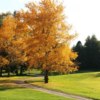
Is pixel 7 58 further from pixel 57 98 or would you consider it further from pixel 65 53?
pixel 57 98

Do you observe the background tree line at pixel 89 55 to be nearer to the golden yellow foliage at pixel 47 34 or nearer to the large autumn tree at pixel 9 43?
the large autumn tree at pixel 9 43

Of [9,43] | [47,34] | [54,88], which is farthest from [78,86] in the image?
[9,43]

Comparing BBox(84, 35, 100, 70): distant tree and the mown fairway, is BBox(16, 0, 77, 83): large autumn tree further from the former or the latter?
BBox(84, 35, 100, 70): distant tree

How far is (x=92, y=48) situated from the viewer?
95.3 metres

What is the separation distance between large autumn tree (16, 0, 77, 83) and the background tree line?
51.2 meters

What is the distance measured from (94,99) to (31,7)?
659 inches

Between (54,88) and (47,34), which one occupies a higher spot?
(47,34)

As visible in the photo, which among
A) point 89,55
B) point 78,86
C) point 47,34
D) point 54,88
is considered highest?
point 89,55

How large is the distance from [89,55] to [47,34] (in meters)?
53.1

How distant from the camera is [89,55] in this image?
94.8 meters

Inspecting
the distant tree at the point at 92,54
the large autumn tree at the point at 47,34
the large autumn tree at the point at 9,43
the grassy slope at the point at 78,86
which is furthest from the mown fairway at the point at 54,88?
the distant tree at the point at 92,54

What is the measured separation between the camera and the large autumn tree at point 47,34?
42531 millimetres

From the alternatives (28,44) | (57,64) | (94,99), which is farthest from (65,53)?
(94,99)

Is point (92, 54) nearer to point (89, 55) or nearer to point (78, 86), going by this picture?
point (89, 55)
